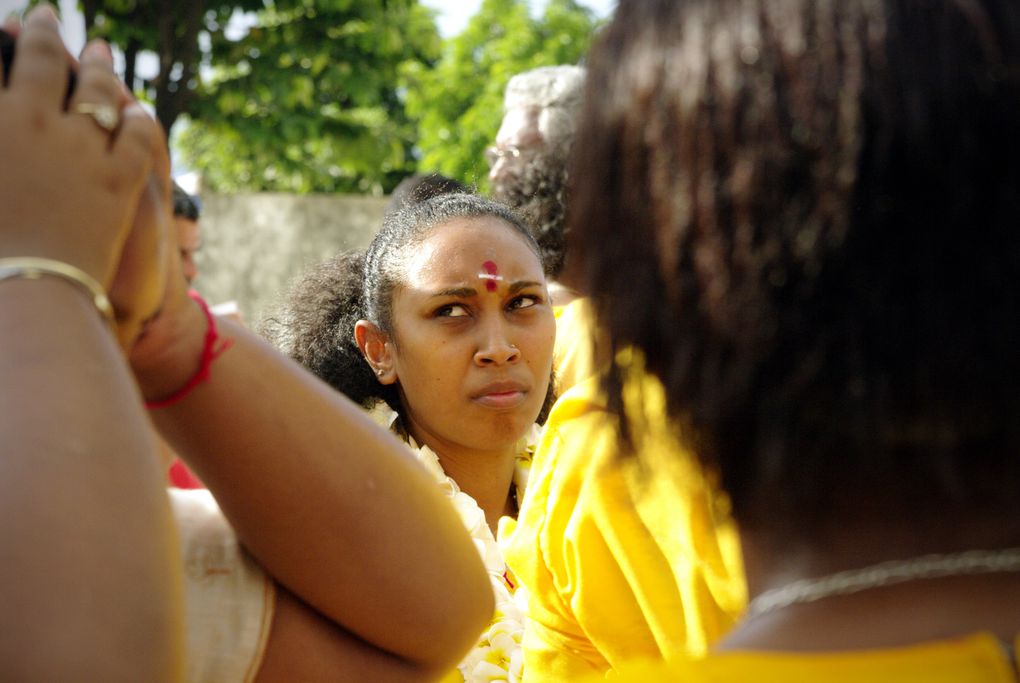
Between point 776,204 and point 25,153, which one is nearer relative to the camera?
point 776,204

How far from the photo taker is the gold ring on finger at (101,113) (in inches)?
47.2

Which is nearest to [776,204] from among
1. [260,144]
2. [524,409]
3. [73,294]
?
[73,294]

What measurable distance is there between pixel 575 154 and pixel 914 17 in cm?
34

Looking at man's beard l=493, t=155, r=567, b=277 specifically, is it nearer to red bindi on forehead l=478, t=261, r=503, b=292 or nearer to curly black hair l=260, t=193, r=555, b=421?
curly black hair l=260, t=193, r=555, b=421

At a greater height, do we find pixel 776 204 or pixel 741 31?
pixel 741 31

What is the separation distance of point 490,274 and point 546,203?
27.7 inches

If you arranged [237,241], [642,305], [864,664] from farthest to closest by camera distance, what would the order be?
[237,241] < [642,305] < [864,664]

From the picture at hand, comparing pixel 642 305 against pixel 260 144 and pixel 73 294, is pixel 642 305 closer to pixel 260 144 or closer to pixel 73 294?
pixel 73 294

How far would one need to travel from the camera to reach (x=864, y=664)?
3.24 ft

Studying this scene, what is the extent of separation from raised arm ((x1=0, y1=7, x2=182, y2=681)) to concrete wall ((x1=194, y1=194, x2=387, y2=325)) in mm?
9335

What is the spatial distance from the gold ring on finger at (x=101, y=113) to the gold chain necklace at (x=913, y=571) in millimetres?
779

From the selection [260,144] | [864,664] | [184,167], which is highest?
[184,167]

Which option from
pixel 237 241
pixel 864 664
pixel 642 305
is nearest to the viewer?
pixel 864 664

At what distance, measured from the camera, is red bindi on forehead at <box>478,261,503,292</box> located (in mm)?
3328
